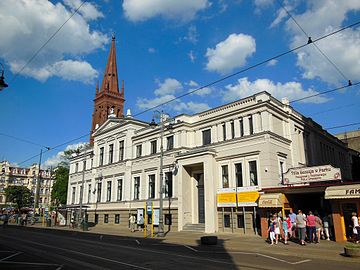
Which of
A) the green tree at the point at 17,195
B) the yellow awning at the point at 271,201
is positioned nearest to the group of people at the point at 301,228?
the yellow awning at the point at 271,201

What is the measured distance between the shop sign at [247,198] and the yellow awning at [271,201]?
2.13 meters

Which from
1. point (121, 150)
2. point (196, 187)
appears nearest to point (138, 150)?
point (121, 150)

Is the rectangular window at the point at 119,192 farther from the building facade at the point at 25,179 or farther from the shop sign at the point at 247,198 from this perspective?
the building facade at the point at 25,179

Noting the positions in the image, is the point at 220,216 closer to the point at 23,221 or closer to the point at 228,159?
the point at 228,159

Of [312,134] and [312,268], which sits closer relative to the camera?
[312,268]

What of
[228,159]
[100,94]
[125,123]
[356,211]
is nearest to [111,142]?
[125,123]

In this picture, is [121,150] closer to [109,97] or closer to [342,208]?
[342,208]

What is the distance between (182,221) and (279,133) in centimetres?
1207

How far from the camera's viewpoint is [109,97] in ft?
273

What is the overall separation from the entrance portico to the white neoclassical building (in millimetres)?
85

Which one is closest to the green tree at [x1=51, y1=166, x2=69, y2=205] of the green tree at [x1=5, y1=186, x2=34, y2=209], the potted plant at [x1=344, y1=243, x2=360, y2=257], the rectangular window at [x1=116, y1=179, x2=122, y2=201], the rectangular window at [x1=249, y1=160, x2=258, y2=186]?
the rectangular window at [x1=116, y1=179, x2=122, y2=201]

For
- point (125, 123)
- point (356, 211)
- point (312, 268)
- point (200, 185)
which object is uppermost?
point (125, 123)

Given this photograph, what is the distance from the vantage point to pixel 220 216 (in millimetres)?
26922

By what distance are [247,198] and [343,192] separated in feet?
27.3
